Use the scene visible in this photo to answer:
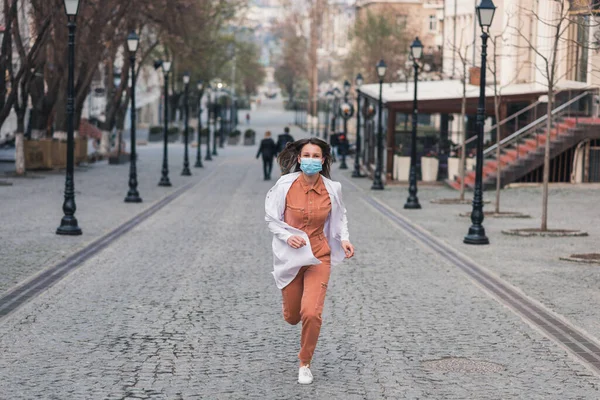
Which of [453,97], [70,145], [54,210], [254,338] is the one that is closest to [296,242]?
[254,338]

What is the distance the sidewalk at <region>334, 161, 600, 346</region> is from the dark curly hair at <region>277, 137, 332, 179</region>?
3.89 meters

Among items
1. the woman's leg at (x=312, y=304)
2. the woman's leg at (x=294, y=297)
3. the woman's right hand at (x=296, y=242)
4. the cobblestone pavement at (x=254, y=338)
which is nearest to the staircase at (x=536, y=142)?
the cobblestone pavement at (x=254, y=338)

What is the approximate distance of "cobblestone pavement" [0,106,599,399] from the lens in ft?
29.4

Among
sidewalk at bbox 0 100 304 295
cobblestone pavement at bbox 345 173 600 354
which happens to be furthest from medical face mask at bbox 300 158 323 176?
sidewalk at bbox 0 100 304 295

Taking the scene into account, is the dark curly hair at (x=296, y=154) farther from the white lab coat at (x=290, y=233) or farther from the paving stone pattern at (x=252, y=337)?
the paving stone pattern at (x=252, y=337)

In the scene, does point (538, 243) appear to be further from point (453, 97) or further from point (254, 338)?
point (453, 97)

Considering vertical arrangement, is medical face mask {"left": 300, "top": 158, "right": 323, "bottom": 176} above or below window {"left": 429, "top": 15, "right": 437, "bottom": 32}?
below

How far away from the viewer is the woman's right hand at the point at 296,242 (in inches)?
340

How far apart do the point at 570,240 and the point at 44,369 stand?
1396 centimetres

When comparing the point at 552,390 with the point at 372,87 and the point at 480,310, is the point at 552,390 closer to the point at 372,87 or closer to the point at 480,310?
the point at 480,310

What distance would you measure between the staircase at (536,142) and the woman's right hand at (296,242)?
28570 millimetres

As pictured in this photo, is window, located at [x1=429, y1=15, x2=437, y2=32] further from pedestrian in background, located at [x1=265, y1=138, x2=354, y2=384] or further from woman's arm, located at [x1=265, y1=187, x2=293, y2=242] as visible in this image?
woman's arm, located at [x1=265, y1=187, x2=293, y2=242]

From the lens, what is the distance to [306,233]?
888cm

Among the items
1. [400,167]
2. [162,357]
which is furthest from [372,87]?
[162,357]
